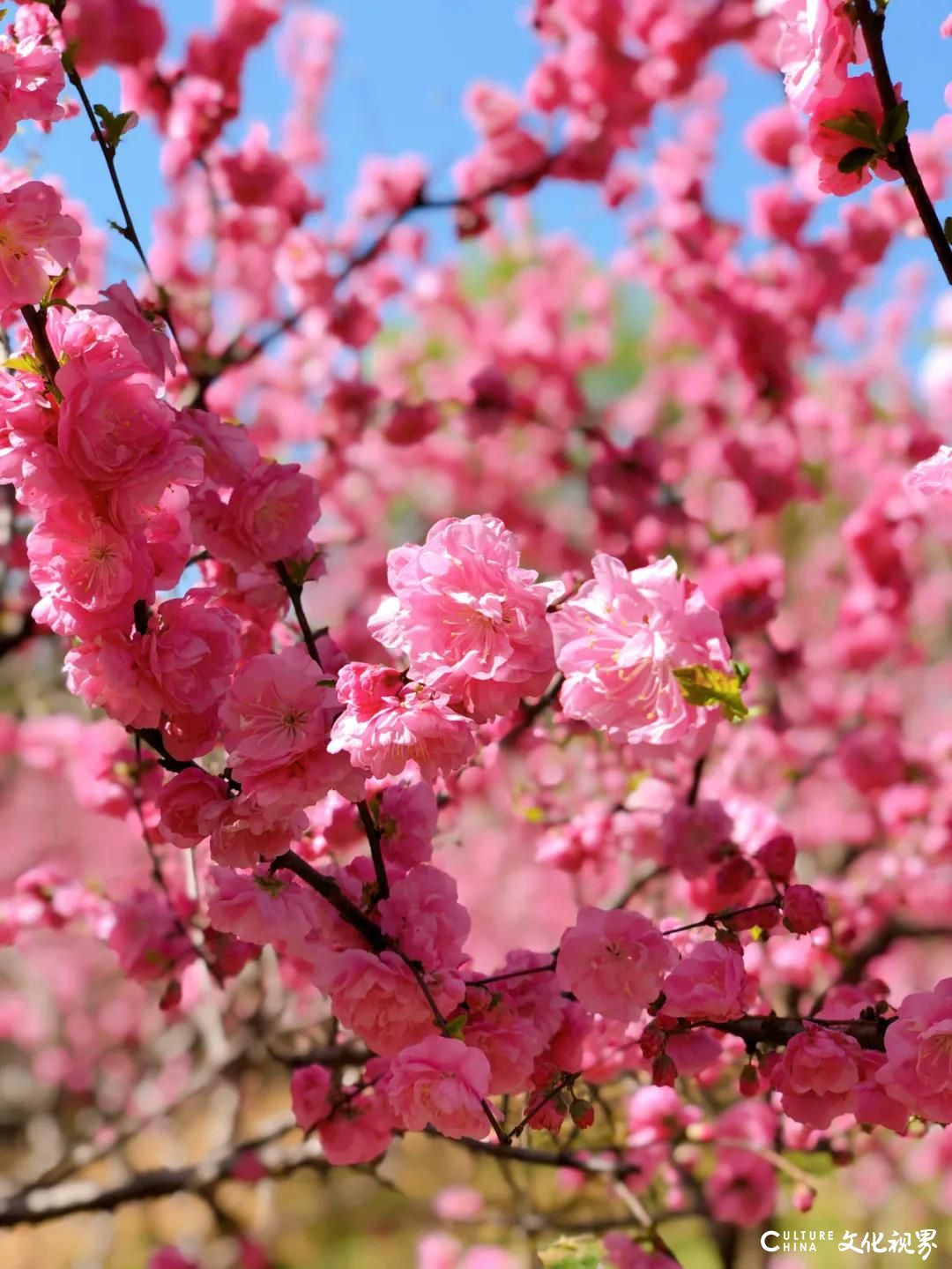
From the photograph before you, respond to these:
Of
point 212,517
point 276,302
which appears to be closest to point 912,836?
point 212,517

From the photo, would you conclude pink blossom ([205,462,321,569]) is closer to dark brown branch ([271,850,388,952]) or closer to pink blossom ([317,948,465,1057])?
dark brown branch ([271,850,388,952])

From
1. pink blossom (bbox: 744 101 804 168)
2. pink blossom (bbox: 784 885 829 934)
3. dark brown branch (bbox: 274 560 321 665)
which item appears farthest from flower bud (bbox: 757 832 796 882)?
pink blossom (bbox: 744 101 804 168)

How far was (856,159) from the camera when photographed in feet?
3.20

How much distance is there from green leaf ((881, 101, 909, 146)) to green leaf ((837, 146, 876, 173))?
2cm

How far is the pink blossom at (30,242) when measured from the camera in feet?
3.12

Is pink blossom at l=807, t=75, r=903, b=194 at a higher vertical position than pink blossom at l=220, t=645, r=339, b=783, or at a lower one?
higher

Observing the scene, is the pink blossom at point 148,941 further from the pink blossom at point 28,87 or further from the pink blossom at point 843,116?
the pink blossom at point 843,116

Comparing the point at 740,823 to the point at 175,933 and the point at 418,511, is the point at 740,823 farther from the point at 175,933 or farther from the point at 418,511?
the point at 418,511

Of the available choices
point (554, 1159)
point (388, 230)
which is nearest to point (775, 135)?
point (388, 230)

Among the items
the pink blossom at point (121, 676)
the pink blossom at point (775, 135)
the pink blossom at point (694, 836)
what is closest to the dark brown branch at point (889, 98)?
the pink blossom at point (121, 676)

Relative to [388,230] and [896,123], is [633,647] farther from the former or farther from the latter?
[388,230]

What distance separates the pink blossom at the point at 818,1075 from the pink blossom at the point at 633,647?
353 millimetres

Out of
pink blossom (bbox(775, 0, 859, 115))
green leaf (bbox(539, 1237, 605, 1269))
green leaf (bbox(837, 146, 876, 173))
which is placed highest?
pink blossom (bbox(775, 0, 859, 115))

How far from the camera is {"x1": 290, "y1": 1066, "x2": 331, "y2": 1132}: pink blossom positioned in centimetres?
136
